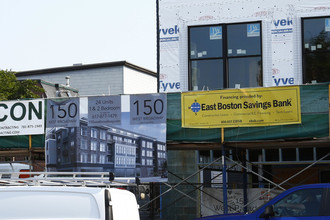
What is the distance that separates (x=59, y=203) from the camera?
28.6 ft

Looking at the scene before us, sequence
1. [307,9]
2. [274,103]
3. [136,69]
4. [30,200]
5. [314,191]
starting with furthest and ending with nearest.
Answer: [136,69], [307,9], [274,103], [314,191], [30,200]

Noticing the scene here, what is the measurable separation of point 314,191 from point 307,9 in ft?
32.9

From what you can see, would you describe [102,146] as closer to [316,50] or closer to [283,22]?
[283,22]

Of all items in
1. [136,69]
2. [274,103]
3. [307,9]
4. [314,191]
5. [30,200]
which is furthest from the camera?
[136,69]

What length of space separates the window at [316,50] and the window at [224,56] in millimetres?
1469

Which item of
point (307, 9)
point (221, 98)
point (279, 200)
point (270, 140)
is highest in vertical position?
point (307, 9)

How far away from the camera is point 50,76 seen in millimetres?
52000

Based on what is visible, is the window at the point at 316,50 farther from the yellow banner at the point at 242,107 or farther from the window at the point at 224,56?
the yellow banner at the point at 242,107

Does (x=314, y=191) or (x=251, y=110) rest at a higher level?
(x=251, y=110)

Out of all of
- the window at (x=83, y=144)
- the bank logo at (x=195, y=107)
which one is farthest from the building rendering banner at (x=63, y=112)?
the bank logo at (x=195, y=107)

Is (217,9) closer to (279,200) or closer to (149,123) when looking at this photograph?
(149,123)

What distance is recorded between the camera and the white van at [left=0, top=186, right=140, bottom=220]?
8.62 meters

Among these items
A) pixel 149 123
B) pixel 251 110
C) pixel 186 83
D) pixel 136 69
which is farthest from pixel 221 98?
pixel 136 69

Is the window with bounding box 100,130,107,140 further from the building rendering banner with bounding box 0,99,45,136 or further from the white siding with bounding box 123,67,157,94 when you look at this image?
the white siding with bounding box 123,67,157,94
